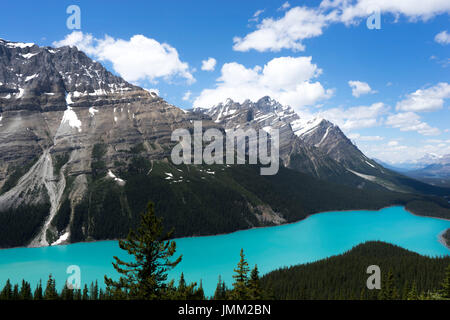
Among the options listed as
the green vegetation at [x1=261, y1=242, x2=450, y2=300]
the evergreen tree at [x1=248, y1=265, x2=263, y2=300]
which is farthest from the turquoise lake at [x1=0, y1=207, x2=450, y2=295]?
the evergreen tree at [x1=248, y1=265, x2=263, y2=300]

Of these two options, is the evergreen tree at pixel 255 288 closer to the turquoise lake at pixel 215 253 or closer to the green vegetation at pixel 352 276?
the green vegetation at pixel 352 276

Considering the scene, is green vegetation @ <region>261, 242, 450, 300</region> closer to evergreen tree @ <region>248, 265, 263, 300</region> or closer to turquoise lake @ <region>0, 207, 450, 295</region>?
turquoise lake @ <region>0, 207, 450, 295</region>

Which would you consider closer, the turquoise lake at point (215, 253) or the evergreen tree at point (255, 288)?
the evergreen tree at point (255, 288)

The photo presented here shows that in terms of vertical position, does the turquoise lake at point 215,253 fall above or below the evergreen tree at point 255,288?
below

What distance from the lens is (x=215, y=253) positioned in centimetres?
14575

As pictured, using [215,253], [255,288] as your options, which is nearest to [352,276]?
[215,253]

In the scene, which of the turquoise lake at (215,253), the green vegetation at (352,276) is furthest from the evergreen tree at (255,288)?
the turquoise lake at (215,253)

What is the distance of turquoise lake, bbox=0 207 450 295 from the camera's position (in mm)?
115438

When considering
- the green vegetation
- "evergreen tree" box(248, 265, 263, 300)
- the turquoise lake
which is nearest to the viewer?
"evergreen tree" box(248, 265, 263, 300)

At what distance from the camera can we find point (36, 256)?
139m

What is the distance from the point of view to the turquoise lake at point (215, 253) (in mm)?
115438

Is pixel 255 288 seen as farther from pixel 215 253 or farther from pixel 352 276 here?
pixel 215 253
